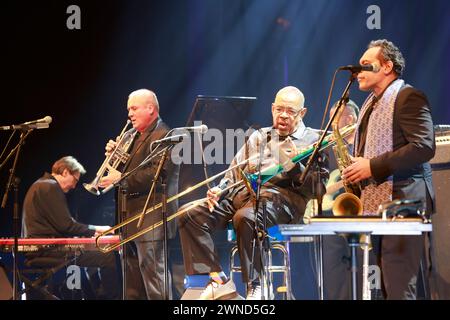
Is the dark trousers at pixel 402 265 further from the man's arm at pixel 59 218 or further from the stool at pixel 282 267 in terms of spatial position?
the man's arm at pixel 59 218

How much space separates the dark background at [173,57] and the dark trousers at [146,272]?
245 cm

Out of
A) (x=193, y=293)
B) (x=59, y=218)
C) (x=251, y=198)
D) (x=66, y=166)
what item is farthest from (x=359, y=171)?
(x=66, y=166)

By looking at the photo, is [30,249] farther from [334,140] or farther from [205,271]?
[334,140]

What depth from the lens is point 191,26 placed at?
8500mm

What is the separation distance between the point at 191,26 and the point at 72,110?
1.77 metres

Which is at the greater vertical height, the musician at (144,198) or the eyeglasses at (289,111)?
the eyeglasses at (289,111)

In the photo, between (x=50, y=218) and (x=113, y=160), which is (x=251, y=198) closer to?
(x=113, y=160)

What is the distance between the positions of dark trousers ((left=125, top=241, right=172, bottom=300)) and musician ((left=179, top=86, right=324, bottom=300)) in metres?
0.51

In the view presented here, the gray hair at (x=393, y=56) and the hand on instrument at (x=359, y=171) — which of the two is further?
the gray hair at (x=393, y=56)

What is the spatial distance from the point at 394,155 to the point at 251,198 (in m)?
1.52

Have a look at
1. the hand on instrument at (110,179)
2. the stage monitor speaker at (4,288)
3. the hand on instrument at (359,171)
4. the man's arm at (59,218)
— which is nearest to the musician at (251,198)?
the hand on instrument at (110,179)

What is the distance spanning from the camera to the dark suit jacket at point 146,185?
5.84 meters

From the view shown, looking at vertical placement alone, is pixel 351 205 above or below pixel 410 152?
below

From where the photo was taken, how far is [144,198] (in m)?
5.92
